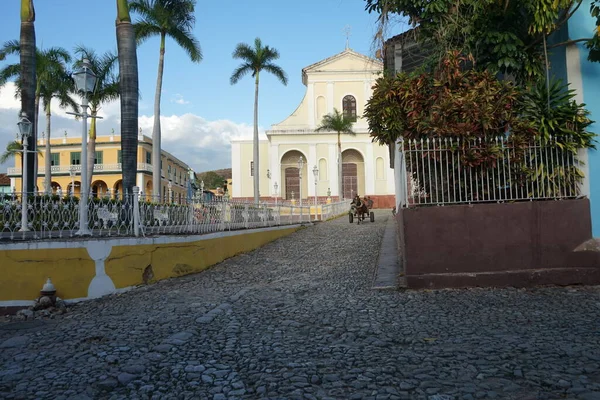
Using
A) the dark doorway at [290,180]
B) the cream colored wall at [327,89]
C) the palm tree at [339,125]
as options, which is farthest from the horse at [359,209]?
the cream colored wall at [327,89]

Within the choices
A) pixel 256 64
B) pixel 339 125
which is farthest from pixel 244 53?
pixel 339 125

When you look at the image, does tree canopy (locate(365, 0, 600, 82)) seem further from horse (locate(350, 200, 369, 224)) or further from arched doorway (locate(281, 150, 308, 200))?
arched doorway (locate(281, 150, 308, 200))

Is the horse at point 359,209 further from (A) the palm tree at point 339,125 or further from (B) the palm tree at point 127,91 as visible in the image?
(A) the palm tree at point 339,125

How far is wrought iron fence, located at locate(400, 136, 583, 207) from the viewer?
20.1 ft

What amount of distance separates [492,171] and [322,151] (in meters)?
35.9

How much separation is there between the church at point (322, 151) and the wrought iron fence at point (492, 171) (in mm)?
34292

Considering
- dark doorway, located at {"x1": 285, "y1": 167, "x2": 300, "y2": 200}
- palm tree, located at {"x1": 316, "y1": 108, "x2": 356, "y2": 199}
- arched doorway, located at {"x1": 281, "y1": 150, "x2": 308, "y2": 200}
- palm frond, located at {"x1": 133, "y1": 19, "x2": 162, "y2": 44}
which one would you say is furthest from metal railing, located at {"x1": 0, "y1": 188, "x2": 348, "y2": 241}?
dark doorway, located at {"x1": 285, "y1": 167, "x2": 300, "y2": 200}

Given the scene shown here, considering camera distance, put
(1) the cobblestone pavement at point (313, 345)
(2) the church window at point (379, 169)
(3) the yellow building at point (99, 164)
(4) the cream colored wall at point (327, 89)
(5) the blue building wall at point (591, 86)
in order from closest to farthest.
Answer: (1) the cobblestone pavement at point (313, 345), (5) the blue building wall at point (591, 86), (2) the church window at point (379, 169), (3) the yellow building at point (99, 164), (4) the cream colored wall at point (327, 89)

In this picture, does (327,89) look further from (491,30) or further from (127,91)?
(491,30)

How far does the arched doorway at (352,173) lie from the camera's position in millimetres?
42719

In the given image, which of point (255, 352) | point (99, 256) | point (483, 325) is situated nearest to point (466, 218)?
point (483, 325)

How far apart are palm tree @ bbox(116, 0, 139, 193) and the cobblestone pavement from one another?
15.5 ft

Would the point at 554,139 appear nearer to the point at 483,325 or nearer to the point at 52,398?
the point at 483,325

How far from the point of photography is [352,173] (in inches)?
1698
